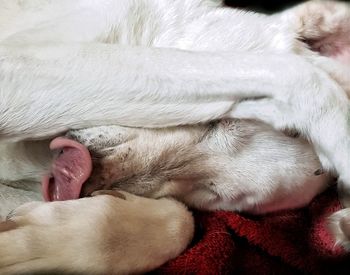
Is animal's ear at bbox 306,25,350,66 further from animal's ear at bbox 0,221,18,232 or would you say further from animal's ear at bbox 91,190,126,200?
animal's ear at bbox 0,221,18,232

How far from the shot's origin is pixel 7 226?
99cm

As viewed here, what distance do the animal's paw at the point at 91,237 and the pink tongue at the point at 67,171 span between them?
0.16 feet

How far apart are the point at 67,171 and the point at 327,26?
65 centimetres

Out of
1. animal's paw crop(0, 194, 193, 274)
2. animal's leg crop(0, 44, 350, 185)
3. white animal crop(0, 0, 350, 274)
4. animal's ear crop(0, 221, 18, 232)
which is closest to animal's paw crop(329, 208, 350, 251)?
white animal crop(0, 0, 350, 274)

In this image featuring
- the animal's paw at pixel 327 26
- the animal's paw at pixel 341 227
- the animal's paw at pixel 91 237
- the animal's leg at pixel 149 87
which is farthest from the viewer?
the animal's paw at pixel 327 26

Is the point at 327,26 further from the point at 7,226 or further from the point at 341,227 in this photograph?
the point at 7,226

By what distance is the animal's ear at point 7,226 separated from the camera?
0.98 metres

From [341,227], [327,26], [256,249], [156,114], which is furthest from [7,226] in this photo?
[327,26]

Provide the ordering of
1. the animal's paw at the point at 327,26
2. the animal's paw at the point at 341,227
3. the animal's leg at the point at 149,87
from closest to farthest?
the animal's leg at the point at 149,87 → the animal's paw at the point at 341,227 → the animal's paw at the point at 327,26

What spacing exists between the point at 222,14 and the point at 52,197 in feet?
1.77

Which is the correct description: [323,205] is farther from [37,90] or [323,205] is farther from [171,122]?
[37,90]

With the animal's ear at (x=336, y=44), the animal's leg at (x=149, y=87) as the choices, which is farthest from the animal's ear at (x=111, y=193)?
the animal's ear at (x=336, y=44)

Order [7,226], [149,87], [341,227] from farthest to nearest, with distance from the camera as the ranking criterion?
[341,227] < [149,87] < [7,226]

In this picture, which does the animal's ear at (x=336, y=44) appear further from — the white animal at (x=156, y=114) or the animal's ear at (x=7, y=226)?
the animal's ear at (x=7, y=226)
